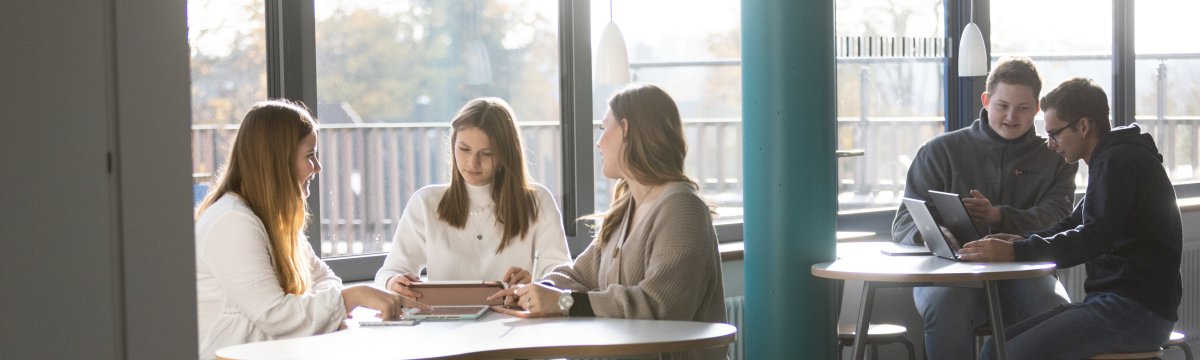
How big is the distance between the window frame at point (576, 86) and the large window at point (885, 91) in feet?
0.25

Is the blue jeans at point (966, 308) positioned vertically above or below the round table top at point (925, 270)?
below

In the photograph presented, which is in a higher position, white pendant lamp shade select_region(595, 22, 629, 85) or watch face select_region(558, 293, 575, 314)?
white pendant lamp shade select_region(595, 22, 629, 85)

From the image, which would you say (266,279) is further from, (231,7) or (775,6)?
(775,6)

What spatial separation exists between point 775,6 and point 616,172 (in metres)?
1.02

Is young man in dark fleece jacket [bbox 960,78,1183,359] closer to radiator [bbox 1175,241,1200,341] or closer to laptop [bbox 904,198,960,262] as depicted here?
laptop [bbox 904,198,960,262]

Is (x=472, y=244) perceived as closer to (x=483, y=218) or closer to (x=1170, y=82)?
(x=483, y=218)

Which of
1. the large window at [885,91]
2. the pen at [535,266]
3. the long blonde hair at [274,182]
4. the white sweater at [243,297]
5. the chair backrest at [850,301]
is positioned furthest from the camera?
the large window at [885,91]

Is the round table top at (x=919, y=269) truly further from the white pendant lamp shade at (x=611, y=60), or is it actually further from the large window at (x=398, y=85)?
the large window at (x=398, y=85)

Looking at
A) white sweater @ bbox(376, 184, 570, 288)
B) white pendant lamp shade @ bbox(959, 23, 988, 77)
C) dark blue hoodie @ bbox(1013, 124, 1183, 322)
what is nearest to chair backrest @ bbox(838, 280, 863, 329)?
white pendant lamp shade @ bbox(959, 23, 988, 77)

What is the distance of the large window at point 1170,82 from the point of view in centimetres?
654

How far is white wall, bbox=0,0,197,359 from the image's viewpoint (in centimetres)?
89

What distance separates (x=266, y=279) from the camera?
8.93 ft

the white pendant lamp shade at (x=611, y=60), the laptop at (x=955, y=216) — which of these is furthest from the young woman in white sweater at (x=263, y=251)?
the laptop at (x=955, y=216)

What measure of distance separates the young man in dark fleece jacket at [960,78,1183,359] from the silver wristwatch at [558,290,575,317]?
145cm
